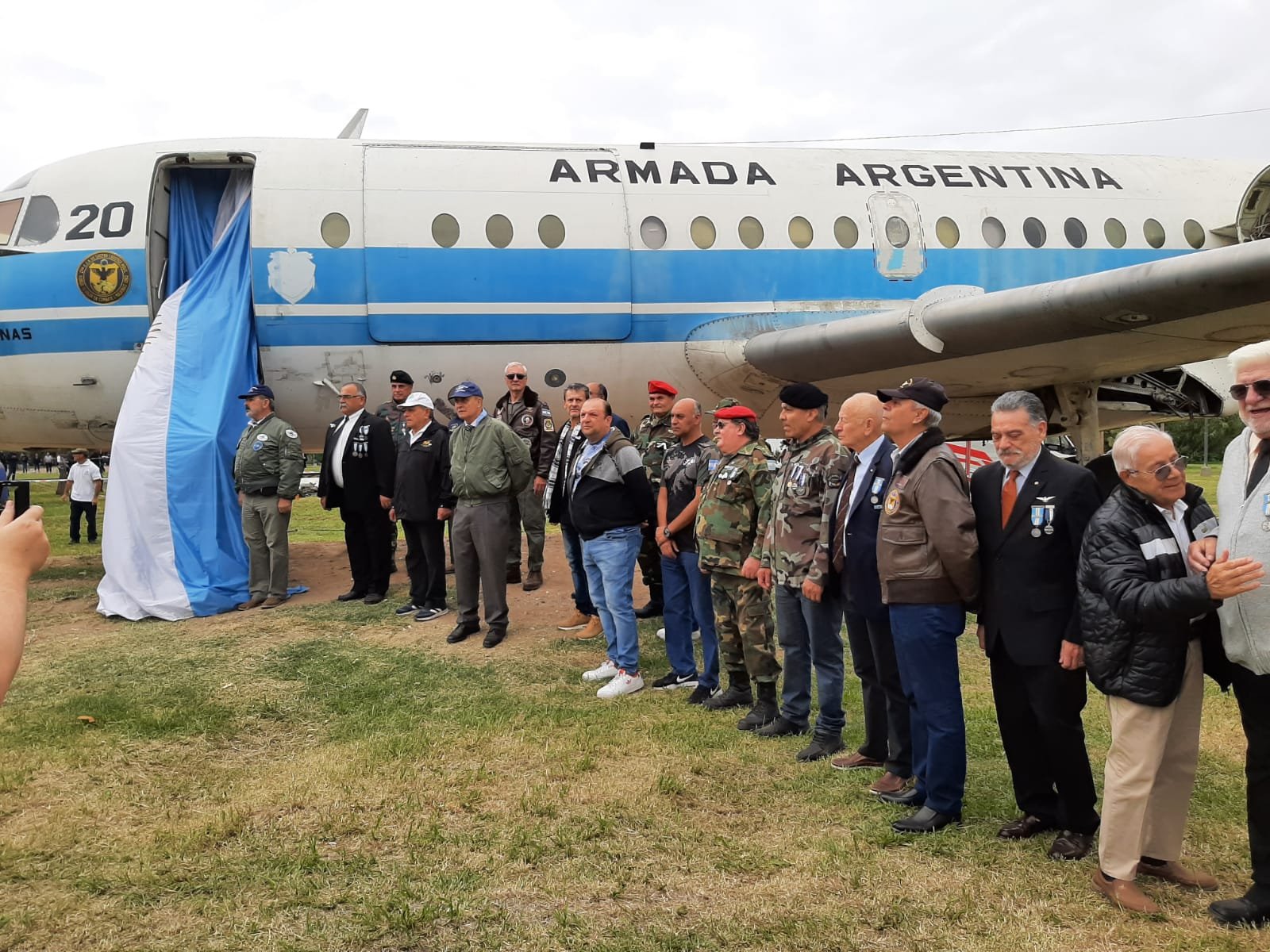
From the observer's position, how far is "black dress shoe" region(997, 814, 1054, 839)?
3.81 meters

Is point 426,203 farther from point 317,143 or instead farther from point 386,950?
point 386,950

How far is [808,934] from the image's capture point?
3.08 metres

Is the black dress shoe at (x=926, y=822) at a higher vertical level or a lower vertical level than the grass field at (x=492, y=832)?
higher

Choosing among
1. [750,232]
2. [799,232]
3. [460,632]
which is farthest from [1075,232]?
[460,632]

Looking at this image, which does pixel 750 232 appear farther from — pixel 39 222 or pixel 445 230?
pixel 39 222

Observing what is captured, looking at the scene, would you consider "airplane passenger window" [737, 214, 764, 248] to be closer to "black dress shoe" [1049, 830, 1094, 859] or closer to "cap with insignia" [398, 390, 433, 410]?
"cap with insignia" [398, 390, 433, 410]

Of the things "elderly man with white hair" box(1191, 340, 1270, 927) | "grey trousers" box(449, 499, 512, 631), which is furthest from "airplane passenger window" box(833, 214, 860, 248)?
"elderly man with white hair" box(1191, 340, 1270, 927)

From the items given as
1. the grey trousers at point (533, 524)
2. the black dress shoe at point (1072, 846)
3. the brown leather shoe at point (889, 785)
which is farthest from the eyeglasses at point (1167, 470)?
the grey trousers at point (533, 524)

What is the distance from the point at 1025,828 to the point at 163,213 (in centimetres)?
966

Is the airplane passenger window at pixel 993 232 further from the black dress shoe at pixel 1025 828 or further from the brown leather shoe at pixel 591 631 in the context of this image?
the black dress shoe at pixel 1025 828

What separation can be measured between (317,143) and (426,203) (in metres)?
1.46

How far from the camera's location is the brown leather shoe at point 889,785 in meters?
4.32

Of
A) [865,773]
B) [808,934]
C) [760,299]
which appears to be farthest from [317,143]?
[808,934]

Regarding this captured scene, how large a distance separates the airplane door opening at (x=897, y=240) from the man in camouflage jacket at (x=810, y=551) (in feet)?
19.5
